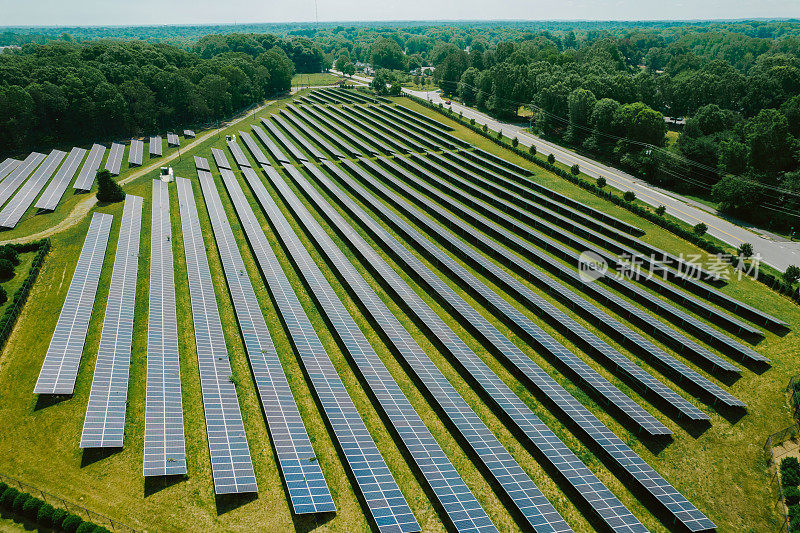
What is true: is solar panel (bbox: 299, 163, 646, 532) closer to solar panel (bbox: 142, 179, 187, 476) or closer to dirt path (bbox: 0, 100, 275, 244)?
solar panel (bbox: 142, 179, 187, 476)

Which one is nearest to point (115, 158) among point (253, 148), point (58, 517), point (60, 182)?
point (60, 182)

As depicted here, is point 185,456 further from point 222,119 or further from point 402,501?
point 222,119

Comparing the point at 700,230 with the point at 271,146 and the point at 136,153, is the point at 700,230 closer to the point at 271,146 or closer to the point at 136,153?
the point at 271,146

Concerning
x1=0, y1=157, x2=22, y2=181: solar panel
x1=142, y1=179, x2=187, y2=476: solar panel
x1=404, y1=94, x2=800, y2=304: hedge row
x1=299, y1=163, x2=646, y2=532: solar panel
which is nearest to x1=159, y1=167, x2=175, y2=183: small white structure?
x1=142, y1=179, x2=187, y2=476: solar panel

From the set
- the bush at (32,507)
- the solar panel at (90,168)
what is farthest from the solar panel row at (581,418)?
the solar panel at (90,168)

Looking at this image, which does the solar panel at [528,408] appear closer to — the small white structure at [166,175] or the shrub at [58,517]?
the shrub at [58,517]

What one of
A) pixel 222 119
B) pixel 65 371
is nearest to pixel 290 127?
pixel 222 119
